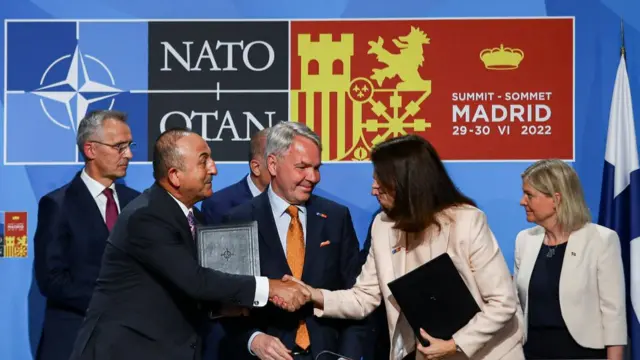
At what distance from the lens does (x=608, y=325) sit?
427 centimetres

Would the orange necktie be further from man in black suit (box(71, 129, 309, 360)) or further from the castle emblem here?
the castle emblem

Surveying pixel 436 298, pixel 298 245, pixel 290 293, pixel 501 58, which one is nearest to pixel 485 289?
pixel 436 298

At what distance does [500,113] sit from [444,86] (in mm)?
378

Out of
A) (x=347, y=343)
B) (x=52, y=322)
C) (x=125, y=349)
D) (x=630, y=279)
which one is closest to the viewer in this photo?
(x=125, y=349)

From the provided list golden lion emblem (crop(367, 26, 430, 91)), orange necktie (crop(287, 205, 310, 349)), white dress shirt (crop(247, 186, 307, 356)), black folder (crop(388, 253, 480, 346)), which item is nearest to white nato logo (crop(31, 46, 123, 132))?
golden lion emblem (crop(367, 26, 430, 91))

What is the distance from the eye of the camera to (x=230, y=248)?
11.4 ft

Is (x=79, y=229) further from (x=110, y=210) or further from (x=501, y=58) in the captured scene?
(x=501, y=58)

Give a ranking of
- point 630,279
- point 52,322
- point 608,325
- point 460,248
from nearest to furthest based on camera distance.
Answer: point 460,248, point 608,325, point 52,322, point 630,279

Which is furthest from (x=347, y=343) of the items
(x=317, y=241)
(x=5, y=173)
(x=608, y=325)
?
(x=5, y=173)

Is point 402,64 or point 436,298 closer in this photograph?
point 436,298

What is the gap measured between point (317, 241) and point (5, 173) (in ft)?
8.62

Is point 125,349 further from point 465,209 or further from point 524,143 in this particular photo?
point 524,143

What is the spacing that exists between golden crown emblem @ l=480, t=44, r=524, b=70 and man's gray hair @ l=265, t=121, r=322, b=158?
6.56ft

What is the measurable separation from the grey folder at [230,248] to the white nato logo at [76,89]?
2251 millimetres
